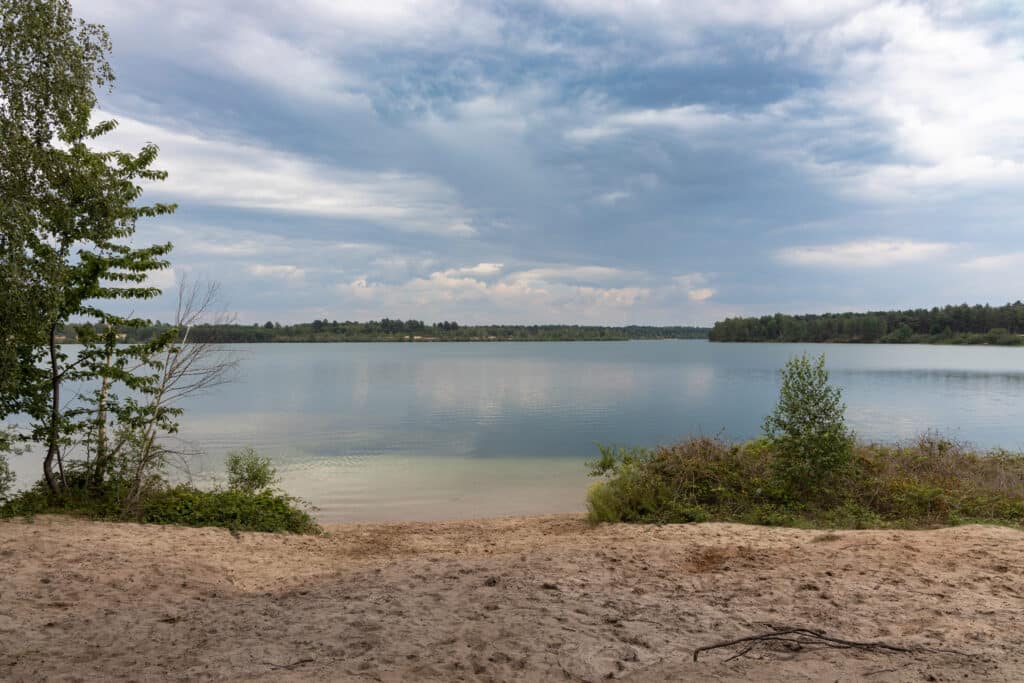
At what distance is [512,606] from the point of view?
21.4 ft

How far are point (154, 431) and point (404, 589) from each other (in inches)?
285

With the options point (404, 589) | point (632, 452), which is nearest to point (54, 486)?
point (404, 589)

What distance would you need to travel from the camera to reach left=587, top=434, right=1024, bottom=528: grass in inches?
445

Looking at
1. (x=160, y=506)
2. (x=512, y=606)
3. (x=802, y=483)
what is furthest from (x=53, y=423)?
(x=802, y=483)

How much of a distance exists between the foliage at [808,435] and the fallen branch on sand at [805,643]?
7082 mm

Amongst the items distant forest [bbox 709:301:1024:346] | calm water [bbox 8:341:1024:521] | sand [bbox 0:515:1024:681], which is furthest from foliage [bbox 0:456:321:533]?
distant forest [bbox 709:301:1024:346]

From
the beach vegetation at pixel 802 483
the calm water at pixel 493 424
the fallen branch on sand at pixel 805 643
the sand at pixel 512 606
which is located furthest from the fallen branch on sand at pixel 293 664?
the calm water at pixel 493 424

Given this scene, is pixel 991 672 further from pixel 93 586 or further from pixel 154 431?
pixel 154 431

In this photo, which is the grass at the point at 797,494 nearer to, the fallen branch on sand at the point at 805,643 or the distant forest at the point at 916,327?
the fallen branch on sand at the point at 805,643

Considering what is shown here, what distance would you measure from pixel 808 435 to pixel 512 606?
26.8 ft

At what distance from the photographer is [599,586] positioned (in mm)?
7207

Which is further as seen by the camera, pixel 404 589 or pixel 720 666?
pixel 404 589

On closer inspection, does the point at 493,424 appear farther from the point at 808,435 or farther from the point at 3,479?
the point at 3,479

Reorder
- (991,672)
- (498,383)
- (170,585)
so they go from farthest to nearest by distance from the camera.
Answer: (498,383), (170,585), (991,672)
